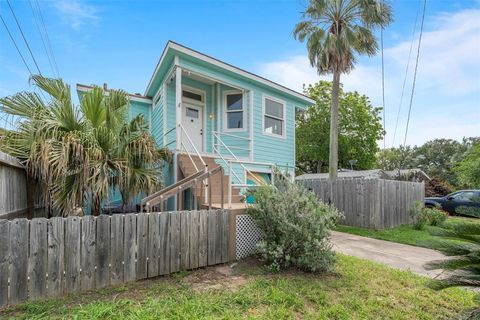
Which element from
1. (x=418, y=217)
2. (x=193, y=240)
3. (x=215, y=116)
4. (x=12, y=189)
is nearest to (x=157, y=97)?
(x=215, y=116)

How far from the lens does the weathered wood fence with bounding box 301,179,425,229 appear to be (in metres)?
9.97

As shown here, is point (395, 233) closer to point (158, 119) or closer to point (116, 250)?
point (116, 250)

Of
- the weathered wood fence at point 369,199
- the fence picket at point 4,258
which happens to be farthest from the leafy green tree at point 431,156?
the fence picket at point 4,258

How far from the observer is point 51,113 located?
18.2ft

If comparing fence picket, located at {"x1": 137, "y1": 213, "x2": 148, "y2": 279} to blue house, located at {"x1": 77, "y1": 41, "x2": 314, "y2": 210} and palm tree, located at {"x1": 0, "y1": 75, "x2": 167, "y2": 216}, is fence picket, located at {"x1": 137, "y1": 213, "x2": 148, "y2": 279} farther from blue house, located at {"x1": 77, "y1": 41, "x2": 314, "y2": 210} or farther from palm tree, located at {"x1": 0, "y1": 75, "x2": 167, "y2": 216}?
blue house, located at {"x1": 77, "y1": 41, "x2": 314, "y2": 210}

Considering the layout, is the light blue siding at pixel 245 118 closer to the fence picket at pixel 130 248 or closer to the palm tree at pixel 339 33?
the palm tree at pixel 339 33

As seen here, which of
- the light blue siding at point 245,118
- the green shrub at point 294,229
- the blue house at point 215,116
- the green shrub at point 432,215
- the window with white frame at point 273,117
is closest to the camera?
the green shrub at point 294,229

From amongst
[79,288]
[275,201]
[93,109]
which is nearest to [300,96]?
[275,201]

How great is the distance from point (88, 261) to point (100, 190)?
1546mm

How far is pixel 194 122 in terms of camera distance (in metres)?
9.99

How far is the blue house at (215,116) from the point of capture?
8.31 m

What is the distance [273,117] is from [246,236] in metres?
6.33

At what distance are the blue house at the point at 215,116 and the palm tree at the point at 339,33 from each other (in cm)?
225

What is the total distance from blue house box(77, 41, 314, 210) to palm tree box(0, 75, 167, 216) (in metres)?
2.09
